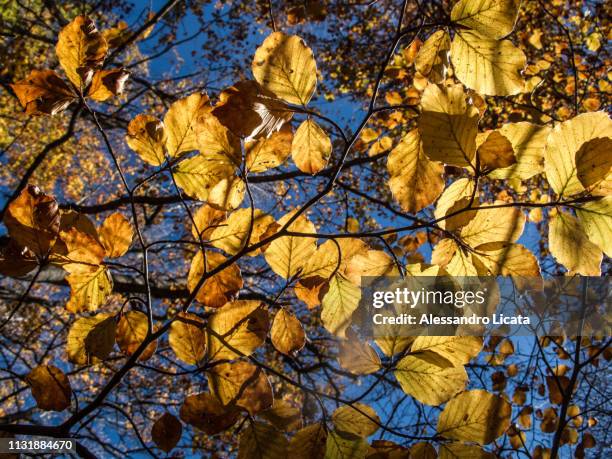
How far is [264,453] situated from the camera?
68cm

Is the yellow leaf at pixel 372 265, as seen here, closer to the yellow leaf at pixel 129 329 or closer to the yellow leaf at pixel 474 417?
the yellow leaf at pixel 474 417

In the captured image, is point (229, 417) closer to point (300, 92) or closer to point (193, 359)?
point (193, 359)

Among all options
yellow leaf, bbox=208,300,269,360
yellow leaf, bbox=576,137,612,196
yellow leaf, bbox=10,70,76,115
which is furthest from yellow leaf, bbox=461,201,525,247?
yellow leaf, bbox=10,70,76,115

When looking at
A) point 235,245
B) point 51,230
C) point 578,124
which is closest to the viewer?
point 578,124

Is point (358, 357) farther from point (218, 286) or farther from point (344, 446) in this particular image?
point (218, 286)

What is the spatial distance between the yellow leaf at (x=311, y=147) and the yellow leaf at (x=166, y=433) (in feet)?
1.76

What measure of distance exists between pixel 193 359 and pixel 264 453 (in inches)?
7.6

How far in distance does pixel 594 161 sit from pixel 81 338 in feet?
2.91

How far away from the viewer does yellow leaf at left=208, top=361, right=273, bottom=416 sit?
0.67m

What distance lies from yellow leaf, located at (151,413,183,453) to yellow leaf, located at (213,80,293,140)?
553 mm

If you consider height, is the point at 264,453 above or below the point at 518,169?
below

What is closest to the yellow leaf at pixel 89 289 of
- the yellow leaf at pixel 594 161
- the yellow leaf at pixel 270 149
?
the yellow leaf at pixel 270 149

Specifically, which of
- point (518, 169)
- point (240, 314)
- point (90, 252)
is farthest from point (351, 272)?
point (90, 252)

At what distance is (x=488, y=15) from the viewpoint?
59cm
